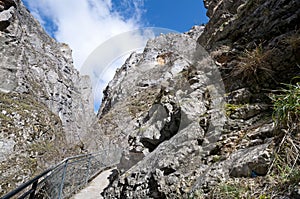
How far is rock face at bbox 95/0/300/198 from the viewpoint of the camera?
2.17 metres

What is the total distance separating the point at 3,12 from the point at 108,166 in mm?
15077

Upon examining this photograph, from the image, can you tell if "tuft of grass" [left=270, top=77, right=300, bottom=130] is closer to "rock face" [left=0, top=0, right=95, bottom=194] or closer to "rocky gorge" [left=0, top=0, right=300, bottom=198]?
"rocky gorge" [left=0, top=0, right=300, bottom=198]

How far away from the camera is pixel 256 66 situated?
3.46 metres

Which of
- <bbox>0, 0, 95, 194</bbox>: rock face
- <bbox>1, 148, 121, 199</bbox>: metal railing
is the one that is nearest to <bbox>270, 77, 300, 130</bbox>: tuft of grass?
<bbox>1, 148, 121, 199</bbox>: metal railing

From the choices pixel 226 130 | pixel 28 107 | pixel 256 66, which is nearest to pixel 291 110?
pixel 226 130

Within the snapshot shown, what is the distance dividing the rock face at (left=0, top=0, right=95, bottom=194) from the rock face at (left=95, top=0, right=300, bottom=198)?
21.1 ft

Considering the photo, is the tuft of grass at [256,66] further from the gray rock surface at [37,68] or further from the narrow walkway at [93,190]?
the gray rock surface at [37,68]

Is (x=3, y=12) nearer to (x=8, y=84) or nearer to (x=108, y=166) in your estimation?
(x=8, y=84)

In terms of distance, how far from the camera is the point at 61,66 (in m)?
27.9

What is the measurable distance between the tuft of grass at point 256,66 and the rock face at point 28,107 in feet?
29.8

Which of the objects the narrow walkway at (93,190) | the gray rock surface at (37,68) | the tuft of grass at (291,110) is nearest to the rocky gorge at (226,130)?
the tuft of grass at (291,110)

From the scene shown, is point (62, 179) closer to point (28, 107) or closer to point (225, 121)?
point (225, 121)

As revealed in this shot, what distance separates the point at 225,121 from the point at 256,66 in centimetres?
113

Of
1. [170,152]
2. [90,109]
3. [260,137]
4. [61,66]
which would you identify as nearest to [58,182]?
[170,152]
